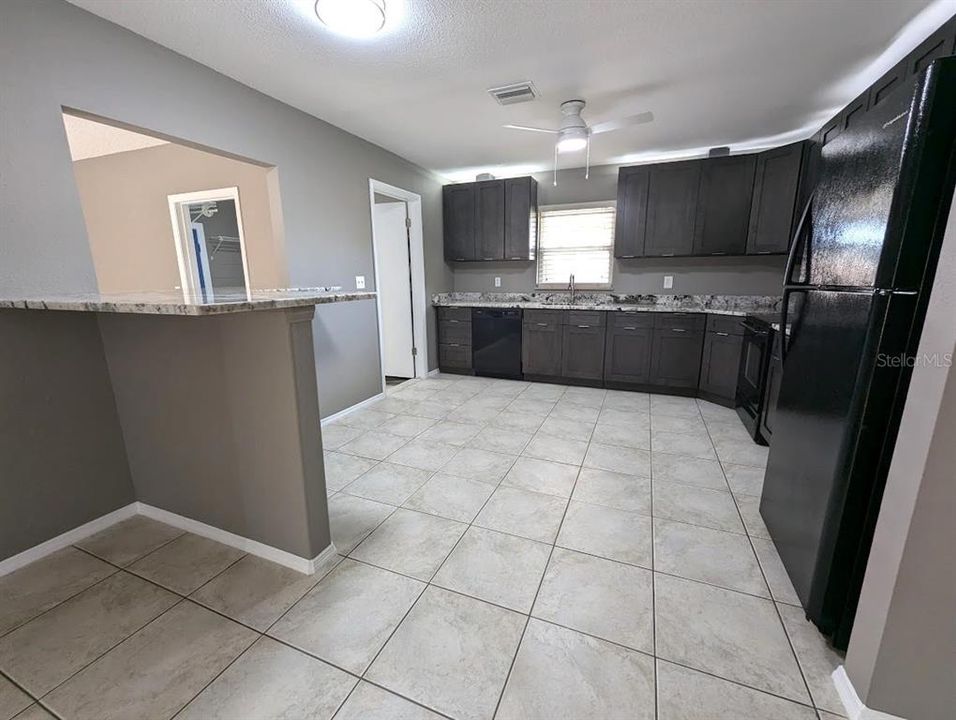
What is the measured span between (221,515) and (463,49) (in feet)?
8.99

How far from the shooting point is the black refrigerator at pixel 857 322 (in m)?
1.00

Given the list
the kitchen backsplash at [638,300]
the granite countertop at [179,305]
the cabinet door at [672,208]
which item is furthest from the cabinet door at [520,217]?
the granite countertop at [179,305]

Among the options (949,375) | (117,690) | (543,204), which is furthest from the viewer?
(543,204)

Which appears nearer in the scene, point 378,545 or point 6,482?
point 6,482

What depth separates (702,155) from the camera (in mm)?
4102

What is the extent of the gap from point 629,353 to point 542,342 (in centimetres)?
95

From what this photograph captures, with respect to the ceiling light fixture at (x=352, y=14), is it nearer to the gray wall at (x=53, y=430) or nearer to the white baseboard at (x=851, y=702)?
the gray wall at (x=53, y=430)

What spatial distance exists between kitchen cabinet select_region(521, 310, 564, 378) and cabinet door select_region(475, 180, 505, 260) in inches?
37.5

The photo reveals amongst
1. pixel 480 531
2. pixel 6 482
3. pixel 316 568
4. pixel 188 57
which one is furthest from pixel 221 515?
pixel 188 57

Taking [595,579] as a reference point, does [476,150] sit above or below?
above

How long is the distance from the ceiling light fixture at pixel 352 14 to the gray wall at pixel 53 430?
1.79 m

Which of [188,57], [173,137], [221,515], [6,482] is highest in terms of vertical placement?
[188,57]

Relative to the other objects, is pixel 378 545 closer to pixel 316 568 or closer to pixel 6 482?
pixel 316 568

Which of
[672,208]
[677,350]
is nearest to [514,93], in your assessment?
[672,208]
